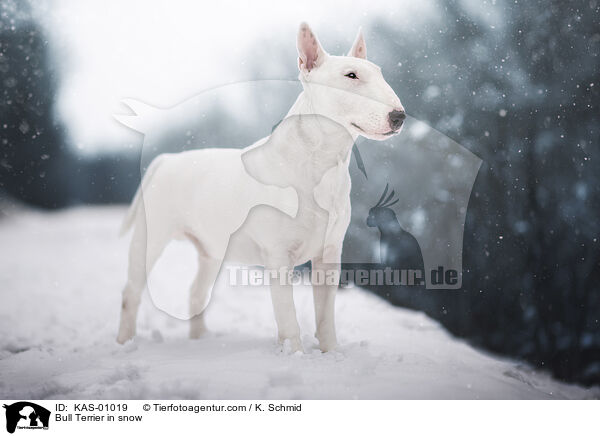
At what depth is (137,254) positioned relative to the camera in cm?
191

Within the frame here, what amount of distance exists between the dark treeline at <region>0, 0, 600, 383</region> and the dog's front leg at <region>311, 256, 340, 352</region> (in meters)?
0.55

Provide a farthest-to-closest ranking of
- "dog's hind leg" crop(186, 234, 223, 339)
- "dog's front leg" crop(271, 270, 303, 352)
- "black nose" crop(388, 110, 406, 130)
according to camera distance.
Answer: "dog's hind leg" crop(186, 234, 223, 339) → "dog's front leg" crop(271, 270, 303, 352) → "black nose" crop(388, 110, 406, 130)

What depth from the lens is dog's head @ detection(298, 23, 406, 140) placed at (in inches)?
58.3

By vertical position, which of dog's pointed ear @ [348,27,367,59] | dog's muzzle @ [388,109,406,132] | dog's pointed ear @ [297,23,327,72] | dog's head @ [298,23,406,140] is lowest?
dog's muzzle @ [388,109,406,132]

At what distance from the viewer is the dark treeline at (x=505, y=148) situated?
6.47 ft

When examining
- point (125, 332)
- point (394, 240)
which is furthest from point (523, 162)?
point (125, 332)

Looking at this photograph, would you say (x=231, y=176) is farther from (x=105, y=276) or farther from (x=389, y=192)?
(x=105, y=276)

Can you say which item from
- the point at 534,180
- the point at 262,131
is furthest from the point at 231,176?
the point at 534,180

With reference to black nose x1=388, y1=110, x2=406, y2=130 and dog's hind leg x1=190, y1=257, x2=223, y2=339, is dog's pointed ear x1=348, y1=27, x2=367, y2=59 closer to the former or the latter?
black nose x1=388, y1=110, x2=406, y2=130

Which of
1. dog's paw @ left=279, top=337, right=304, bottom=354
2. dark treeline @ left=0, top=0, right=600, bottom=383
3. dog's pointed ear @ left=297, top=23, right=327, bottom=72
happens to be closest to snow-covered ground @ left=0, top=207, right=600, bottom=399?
dog's paw @ left=279, top=337, right=304, bottom=354

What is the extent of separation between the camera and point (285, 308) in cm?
158
